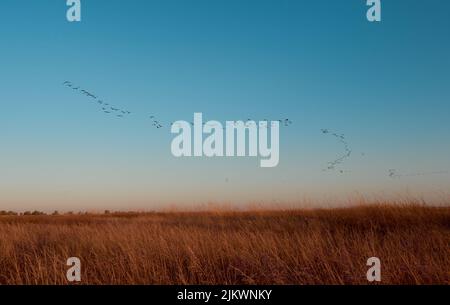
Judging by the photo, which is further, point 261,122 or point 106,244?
point 106,244

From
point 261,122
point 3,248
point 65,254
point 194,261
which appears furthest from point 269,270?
point 3,248

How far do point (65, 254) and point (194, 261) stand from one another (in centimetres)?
285

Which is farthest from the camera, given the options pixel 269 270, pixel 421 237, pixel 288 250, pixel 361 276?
pixel 421 237

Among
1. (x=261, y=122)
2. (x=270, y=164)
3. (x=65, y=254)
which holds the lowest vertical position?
(x=65, y=254)

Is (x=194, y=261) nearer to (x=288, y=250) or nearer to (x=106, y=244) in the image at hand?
(x=288, y=250)

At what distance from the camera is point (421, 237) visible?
8672 mm
